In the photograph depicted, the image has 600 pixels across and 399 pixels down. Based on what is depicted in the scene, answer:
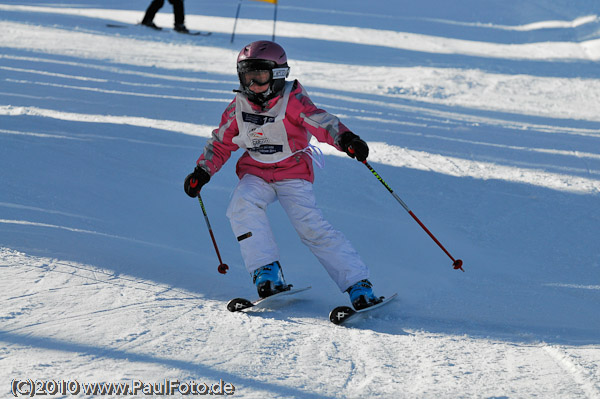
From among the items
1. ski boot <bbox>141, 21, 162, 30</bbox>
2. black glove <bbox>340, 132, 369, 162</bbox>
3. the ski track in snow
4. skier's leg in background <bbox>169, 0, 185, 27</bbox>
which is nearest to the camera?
the ski track in snow

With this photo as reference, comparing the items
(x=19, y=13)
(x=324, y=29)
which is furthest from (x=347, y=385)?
(x=19, y=13)

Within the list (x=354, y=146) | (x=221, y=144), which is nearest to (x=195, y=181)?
(x=221, y=144)

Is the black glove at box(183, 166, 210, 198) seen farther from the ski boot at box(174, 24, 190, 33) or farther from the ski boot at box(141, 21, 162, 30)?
the ski boot at box(141, 21, 162, 30)

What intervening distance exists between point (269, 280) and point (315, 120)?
897 mm

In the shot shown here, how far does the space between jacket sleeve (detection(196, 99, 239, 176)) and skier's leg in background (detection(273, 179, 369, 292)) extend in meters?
0.36

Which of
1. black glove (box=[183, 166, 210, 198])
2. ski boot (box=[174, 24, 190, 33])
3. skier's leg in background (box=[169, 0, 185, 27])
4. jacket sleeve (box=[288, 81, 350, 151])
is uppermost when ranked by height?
skier's leg in background (box=[169, 0, 185, 27])

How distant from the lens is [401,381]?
2748 mm

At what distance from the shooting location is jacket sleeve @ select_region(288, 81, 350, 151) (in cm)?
369

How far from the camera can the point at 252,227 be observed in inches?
146

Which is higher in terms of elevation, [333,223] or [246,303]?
[333,223]

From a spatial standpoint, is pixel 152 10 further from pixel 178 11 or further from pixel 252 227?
pixel 252 227

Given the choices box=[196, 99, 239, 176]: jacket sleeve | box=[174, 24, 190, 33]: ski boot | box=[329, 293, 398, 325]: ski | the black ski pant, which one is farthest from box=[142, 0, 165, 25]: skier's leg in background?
box=[329, 293, 398, 325]: ski

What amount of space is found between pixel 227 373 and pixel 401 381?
2.28 ft

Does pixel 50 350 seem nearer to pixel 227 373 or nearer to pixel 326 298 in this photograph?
pixel 227 373
